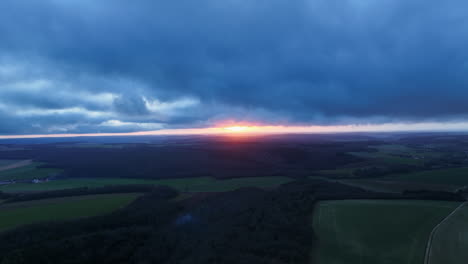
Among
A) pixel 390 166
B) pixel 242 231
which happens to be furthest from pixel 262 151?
pixel 242 231

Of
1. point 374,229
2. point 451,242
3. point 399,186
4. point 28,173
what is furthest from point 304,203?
point 28,173

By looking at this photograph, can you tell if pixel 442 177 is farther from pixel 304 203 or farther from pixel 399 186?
pixel 304 203

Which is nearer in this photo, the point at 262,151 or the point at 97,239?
the point at 97,239

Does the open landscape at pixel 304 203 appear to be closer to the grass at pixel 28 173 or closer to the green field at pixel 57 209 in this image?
the green field at pixel 57 209

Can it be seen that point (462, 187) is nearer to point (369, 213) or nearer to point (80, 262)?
point (369, 213)

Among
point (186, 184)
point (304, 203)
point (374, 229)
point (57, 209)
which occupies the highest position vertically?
point (57, 209)

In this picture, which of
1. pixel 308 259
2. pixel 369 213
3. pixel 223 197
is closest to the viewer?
pixel 308 259
